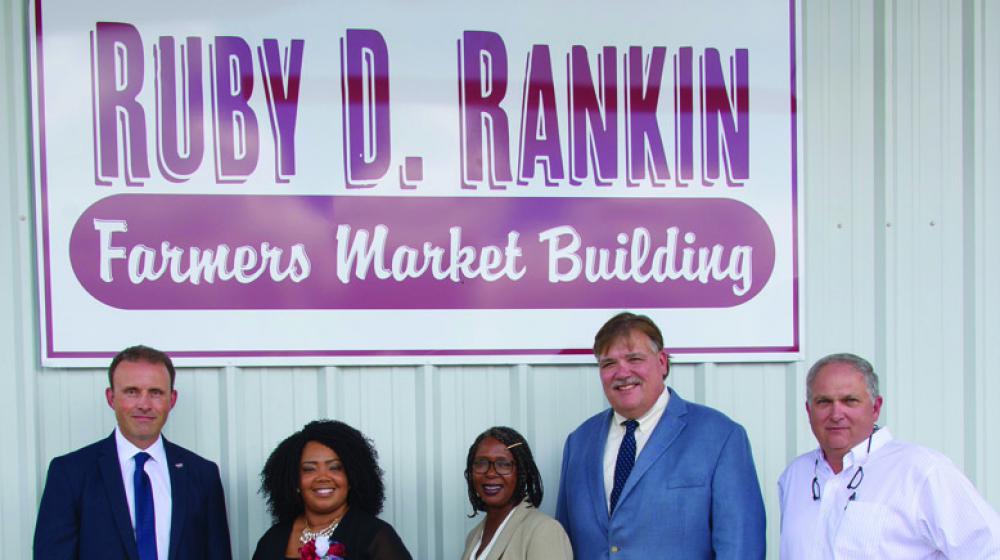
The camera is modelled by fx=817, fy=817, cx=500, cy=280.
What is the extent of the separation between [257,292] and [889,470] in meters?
2.28

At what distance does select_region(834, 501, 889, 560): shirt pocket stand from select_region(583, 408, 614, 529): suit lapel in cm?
71

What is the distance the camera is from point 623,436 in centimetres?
277

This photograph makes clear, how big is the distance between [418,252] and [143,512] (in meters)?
1.34

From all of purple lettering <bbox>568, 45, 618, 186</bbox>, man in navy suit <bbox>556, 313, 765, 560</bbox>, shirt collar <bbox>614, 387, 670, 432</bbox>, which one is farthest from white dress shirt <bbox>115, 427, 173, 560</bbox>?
purple lettering <bbox>568, 45, 618, 186</bbox>

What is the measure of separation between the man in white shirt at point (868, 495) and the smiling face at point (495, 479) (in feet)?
2.93

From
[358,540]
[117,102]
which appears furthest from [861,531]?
[117,102]

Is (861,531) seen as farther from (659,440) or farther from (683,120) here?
(683,120)

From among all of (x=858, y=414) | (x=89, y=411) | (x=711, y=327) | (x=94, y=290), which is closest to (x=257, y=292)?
(x=94, y=290)

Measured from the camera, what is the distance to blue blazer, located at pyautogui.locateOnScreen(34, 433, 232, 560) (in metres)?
2.65

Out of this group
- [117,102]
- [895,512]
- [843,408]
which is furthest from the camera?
[117,102]

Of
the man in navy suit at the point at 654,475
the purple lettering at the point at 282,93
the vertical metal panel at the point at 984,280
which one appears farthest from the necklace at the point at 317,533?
the vertical metal panel at the point at 984,280

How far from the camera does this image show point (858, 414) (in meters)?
2.40

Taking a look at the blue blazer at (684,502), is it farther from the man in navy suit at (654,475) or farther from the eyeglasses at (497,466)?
the eyeglasses at (497,466)

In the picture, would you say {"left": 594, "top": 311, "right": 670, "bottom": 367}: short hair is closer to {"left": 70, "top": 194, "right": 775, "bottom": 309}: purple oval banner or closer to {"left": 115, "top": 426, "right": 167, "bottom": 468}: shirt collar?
{"left": 70, "top": 194, "right": 775, "bottom": 309}: purple oval banner
